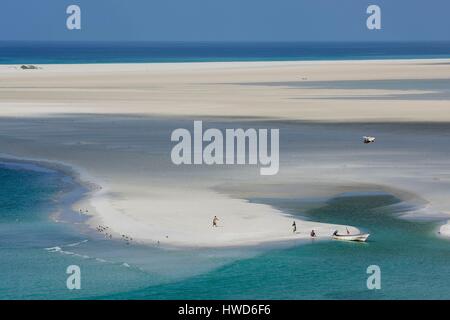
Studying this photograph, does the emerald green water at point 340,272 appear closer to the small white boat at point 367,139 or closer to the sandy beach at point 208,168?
the sandy beach at point 208,168

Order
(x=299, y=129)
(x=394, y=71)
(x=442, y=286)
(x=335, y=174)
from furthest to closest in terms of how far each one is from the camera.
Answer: (x=394, y=71), (x=299, y=129), (x=335, y=174), (x=442, y=286)

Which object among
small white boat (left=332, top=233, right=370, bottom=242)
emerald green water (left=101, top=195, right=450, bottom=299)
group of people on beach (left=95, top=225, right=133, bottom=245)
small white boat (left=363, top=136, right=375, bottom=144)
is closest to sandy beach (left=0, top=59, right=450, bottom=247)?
group of people on beach (left=95, top=225, right=133, bottom=245)

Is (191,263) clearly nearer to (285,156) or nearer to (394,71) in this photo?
(285,156)

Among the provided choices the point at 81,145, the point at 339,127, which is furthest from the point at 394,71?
the point at 81,145

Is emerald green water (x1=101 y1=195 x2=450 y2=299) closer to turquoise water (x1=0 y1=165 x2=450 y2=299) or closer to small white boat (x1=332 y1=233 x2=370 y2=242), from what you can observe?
turquoise water (x1=0 y1=165 x2=450 y2=299)

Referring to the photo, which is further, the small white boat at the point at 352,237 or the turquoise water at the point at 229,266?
the small white boat at the point at 352,237

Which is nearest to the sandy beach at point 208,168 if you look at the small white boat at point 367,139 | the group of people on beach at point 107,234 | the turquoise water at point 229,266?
the group of people on beach at point 107,234
